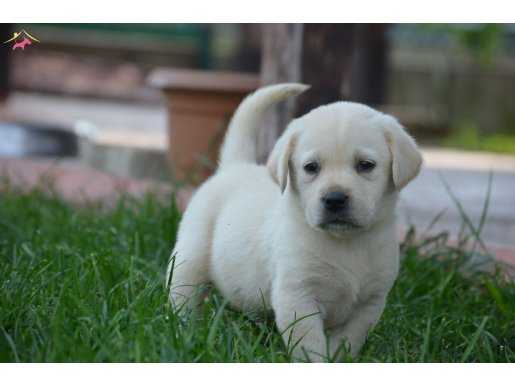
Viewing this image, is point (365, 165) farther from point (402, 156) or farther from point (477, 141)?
point (477, 141)

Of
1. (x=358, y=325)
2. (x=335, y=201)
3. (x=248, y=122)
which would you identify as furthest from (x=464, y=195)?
(x=335, y=201)

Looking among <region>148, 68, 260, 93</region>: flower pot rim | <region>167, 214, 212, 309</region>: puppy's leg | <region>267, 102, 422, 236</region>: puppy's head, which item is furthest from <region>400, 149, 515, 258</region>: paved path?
<region>267, 102, 422, 236</region>: puppy's head

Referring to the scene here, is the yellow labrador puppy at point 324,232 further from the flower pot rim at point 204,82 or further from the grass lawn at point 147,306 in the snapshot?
the flower pot rim at point 204,82

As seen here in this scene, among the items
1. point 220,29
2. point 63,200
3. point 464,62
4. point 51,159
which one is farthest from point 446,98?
point 63,200

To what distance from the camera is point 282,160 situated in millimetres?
3121

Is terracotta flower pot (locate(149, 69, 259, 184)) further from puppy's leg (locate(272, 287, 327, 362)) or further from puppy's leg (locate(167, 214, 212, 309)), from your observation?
puppy's leg (locate(272, 287, 327, 362))

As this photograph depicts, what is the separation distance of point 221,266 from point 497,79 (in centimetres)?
1086

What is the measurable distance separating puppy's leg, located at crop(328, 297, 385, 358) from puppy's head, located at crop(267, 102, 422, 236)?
297mm

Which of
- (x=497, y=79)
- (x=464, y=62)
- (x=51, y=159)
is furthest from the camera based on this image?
(x=464, y=62)

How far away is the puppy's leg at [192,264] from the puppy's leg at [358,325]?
1.99 feet

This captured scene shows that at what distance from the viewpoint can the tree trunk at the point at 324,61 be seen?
4.95 meters
